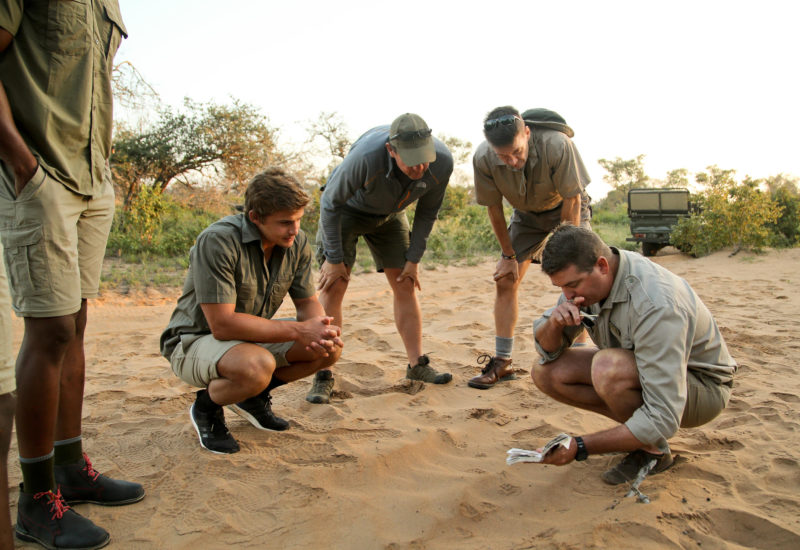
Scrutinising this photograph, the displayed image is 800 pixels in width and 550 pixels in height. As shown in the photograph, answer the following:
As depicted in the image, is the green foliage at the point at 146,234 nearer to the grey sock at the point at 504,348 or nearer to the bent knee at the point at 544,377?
the grey sock at the point at 504,348

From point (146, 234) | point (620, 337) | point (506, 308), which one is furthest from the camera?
point (146, 234)

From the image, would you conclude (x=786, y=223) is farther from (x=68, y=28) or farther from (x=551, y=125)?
(x=68, y=28)

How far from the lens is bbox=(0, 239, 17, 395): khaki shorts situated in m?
1.61

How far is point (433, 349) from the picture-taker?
4723 mm

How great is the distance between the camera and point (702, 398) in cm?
238

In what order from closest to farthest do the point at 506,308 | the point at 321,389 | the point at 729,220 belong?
the point at 321,389, the point at 506,308, the point at 729,220

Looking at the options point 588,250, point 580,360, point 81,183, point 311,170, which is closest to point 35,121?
point 81,183

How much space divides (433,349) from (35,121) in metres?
3.26

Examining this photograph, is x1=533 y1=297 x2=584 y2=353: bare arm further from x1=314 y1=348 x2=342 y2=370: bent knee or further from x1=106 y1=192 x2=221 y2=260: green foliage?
x1=106 y1=192 x2=221 y2=260: green foliage

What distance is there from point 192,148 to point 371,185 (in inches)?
333

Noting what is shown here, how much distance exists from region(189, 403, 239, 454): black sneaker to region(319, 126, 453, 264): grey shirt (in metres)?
1.27

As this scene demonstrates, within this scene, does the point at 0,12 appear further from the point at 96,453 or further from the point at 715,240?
the point at 715,240

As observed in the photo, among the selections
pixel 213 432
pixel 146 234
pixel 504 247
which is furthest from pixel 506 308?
pixel 146 234

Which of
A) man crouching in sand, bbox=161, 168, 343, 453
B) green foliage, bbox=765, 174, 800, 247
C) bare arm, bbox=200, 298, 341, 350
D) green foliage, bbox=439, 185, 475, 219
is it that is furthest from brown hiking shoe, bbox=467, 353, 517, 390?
green foliage, bbox=439, 185, 475, 219
